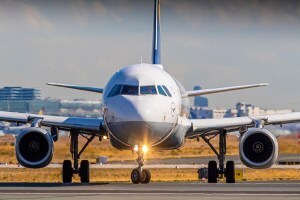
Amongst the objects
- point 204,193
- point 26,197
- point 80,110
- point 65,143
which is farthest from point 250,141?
point 80,110

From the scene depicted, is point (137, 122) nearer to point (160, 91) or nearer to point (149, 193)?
point (160, 91)

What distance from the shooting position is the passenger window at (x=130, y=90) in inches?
1366

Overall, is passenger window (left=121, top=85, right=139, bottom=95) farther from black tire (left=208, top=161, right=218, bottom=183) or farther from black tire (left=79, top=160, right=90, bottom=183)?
black tire (left=208, top=161, right=218, bottom=183)

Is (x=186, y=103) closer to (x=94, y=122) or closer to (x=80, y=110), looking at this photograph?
(x=94, y=122)

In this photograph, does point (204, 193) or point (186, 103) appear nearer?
point (204, 193)

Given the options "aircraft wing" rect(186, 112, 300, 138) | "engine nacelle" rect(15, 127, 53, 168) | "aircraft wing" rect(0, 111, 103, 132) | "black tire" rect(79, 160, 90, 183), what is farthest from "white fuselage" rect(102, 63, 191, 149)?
"black tire" rect(79, 160, 90, 183)

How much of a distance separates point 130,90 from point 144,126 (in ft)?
5.01

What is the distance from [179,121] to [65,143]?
31.6 meters

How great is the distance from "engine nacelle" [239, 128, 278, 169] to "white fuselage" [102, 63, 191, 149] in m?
2.58

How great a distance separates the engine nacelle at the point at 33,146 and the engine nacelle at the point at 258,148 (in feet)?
23.5

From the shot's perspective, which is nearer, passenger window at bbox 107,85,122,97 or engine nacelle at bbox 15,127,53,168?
passenger window at bbox 107,85,122,97

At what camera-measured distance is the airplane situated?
3444cm

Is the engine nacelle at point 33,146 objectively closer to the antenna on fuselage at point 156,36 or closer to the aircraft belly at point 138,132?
the aircraft belly at point 138,132

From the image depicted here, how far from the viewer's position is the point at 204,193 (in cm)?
2817
